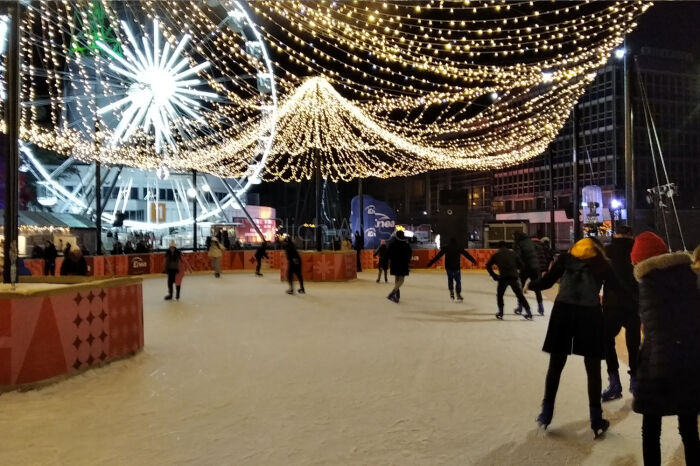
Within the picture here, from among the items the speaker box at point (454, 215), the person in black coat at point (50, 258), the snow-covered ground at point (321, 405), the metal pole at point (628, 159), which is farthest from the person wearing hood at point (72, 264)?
the speaker box at point (454, 215)

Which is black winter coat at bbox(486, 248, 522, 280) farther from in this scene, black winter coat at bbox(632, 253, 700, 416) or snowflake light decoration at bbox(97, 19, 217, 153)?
snowflake light decoration at bbox(97, 19, 217, 153)

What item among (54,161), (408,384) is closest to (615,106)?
(54,161)

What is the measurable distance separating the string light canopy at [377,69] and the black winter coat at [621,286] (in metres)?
3.77

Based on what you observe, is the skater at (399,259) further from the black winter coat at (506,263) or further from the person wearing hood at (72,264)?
the person wearing hood at (72,264)

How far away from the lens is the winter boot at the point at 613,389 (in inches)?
206

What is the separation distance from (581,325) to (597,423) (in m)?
0.69

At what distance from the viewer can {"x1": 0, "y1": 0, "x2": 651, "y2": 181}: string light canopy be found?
10.1m

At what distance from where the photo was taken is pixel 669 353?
10.1 feet

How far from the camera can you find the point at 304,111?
17.2 meters

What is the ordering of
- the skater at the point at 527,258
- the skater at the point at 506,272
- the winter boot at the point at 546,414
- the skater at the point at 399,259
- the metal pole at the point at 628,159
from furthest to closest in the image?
the skater at the point at 399,259, the skater at the point at 527,258, the skater at the point at 506,272, the metal pole at the point at 628,159, the winter boot at the point at 546,414

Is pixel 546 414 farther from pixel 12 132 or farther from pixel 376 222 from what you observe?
pixel 376 222

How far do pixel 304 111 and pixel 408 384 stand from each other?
1266cm

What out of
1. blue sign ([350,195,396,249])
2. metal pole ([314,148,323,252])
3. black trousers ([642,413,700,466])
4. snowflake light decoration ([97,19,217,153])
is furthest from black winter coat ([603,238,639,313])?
snowflake light decoration ([97,19,217,153])

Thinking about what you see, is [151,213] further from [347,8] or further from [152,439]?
[152,439]
